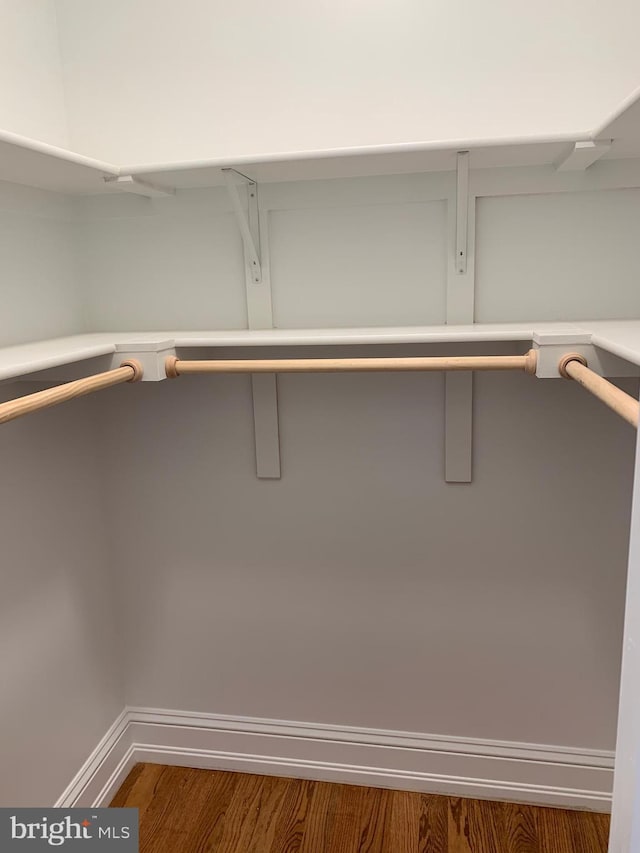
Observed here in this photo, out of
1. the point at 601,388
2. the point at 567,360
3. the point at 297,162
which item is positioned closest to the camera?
the point at 601,388

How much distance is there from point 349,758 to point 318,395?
1.09 metres

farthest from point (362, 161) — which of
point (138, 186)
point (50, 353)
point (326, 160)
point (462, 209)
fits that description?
point (50, 353)

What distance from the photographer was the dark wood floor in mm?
1650

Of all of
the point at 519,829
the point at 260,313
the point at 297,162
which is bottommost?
the point at 519,829

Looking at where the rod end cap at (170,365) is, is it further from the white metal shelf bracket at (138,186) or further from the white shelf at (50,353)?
the white metal shelf bracket at (138,186)

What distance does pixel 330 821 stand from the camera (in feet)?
5.68

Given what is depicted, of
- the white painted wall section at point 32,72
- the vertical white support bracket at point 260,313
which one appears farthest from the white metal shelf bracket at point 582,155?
the white painted wall section at point 32,72

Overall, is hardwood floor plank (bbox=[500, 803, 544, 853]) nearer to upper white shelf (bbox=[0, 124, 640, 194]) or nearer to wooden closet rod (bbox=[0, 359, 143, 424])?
wooden closet rod (bbox=[0, 359, 143, 424])

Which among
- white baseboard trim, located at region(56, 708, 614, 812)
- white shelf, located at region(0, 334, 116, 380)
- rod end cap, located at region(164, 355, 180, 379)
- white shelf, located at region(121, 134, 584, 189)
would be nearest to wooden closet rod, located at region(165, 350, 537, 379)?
rod end cap, located at region(164, 355, 180, 379)

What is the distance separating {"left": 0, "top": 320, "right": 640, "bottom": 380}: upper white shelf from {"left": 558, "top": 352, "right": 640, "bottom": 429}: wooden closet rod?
46mm

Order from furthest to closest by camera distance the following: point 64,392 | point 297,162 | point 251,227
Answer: point 251,227 < point 297,162 < point 64,392

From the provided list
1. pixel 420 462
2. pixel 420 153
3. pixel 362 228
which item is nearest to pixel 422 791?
pixel 420 462

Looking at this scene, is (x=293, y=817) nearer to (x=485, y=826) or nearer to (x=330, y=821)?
(x=330, y=821)

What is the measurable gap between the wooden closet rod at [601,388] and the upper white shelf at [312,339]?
46mm
